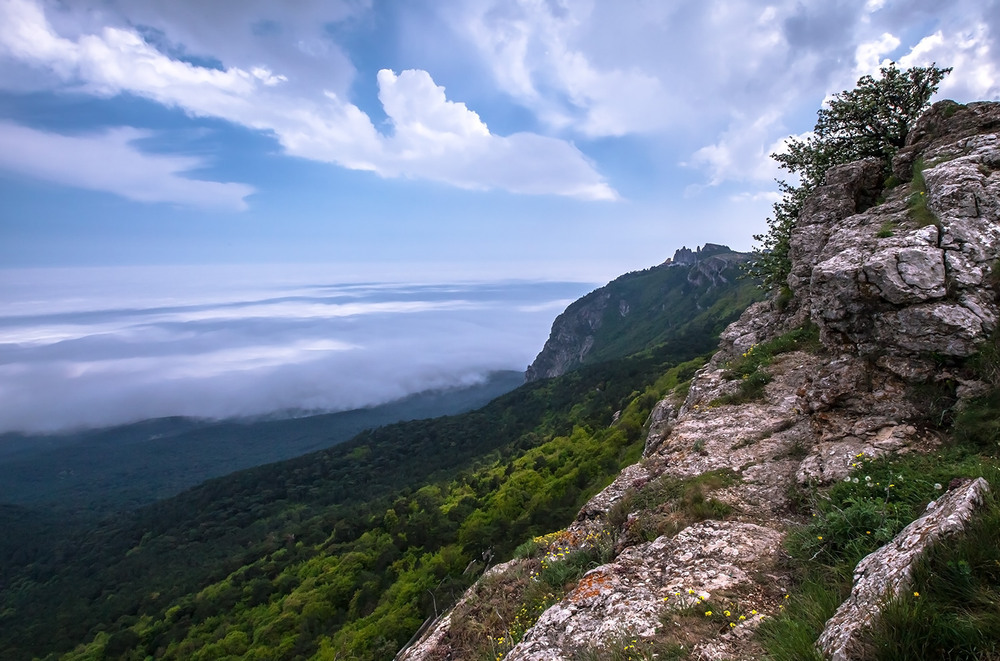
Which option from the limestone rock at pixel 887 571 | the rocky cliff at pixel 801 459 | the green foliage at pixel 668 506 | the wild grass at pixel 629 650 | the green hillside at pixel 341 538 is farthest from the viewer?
the green hillside at pixel 341 538

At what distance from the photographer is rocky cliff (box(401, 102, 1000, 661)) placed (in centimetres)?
575

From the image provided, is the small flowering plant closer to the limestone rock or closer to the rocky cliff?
the rocky cliff

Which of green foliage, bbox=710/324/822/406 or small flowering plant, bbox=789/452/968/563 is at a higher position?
Result: green foliage, bbox=710/324/822/406

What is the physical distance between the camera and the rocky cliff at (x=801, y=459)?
18.9 feet

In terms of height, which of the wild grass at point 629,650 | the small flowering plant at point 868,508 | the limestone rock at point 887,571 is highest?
the limestone rock at point 887,571

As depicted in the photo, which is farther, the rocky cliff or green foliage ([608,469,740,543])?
green foliage ([608,469,740,543])

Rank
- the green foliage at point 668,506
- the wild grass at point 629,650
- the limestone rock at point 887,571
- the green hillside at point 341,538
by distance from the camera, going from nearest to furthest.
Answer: the limestone rock at point 887,571 → the wild grass at point 629,650 → the green foliage at point 668,506 → the green hillside at point 341,538

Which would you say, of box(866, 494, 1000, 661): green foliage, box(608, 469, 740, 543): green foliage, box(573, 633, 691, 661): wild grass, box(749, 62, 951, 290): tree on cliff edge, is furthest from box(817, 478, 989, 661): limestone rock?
box(749, 62, 951, 290): tree on cliff edge

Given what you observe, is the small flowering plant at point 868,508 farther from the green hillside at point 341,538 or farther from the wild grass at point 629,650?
the green hillside at point 341,538

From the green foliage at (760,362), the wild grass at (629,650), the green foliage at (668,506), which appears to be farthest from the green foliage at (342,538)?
the green foliage at (760,362)

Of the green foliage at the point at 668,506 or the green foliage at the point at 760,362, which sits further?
the green foliage at the point at 760,362

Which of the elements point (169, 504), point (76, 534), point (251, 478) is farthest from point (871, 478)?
point (76, 534)

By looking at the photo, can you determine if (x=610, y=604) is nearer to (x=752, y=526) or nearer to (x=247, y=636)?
(x=752, y=526)

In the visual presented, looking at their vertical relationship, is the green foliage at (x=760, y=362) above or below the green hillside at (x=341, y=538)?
above
